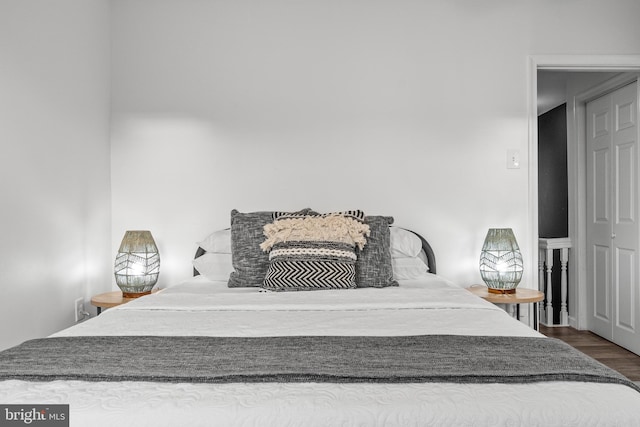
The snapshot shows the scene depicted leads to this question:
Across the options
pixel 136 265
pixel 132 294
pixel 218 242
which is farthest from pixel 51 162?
pixel 218 242

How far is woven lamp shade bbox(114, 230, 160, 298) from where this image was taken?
300 cm

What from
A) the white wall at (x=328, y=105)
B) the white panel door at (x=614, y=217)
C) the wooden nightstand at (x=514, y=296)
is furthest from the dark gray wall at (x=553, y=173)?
the wooden nightstand at (x=514, y=296)

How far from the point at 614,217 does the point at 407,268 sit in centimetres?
207

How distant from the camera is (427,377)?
4.11 feet

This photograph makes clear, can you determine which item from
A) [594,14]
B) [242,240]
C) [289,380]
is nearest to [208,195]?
[242,240]

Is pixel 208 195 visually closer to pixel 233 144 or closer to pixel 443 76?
pixel 233 144

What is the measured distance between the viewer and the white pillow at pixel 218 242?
310 centimetres

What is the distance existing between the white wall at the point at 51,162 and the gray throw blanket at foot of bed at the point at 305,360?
1082 mm

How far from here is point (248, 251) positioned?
2.79 meters

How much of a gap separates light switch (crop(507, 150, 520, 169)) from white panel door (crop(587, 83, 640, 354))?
1024mm

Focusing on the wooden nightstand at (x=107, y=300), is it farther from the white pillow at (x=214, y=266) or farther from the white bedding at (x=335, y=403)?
the white bedding at (x=335, y=403)

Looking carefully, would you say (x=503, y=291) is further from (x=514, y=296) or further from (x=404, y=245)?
(x=404, y=245)

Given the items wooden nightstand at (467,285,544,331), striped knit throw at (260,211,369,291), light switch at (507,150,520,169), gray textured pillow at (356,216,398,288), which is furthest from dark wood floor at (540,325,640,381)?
striped knit throw at (260,211,369,291)

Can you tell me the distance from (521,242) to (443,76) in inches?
48.4
